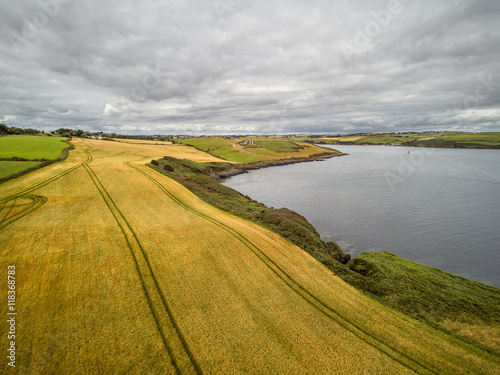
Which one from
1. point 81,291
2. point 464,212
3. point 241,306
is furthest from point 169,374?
point 464,212

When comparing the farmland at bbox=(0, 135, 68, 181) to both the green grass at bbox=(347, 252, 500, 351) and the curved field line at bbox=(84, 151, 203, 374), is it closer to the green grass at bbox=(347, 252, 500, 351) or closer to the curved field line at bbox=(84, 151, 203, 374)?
the curved field line at bbox=(84, 151, 203, 374)

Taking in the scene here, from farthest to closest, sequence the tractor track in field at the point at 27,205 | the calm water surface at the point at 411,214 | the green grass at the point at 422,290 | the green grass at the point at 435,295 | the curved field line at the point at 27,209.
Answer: the calm water surface at the point at 411,214 → the tractor track in field at the point at 27,205 → the curved field line at the point at 27,209 → the green grass at the point at 435,295 → the green grass at the point at 422,290

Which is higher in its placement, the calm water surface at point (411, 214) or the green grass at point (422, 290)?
the green grass at point (422, 290)

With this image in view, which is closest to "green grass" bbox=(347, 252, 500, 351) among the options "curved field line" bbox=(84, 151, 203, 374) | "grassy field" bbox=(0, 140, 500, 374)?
"grassy field" bbox=(0, 140, 500, 374)

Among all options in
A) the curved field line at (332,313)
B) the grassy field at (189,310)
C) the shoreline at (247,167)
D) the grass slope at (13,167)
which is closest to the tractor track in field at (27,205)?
the grassy field at (189,310)

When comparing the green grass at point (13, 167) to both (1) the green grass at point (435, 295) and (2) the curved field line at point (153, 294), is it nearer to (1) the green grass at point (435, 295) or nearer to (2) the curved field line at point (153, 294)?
(2) the curved field line at point (153, 294)

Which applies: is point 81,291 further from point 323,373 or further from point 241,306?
point 323,373
